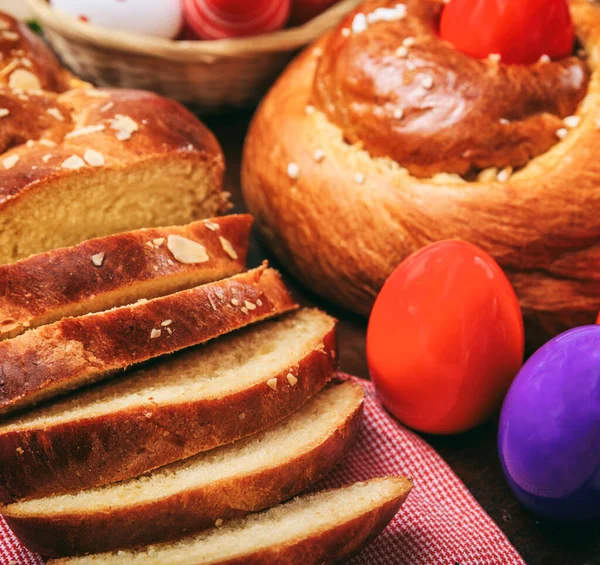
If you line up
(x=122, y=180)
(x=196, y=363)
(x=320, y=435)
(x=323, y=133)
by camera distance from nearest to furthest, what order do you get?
1. (x=320, y=435)
2. (x=196, y=363)
3. (x=122, y=180)
4. (x=323, y=133)

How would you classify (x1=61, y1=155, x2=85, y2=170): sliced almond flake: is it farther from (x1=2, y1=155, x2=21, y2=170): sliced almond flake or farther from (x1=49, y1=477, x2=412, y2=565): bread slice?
(x1=49, y1=477, x2=412, y2=565): bread slice

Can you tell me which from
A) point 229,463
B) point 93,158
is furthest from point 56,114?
point 229,463

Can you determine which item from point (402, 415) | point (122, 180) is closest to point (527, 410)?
point (402, 415)

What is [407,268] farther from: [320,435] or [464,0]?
[464,0]

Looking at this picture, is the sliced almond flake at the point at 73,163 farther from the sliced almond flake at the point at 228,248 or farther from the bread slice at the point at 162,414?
the bread slice at the point at 162,414

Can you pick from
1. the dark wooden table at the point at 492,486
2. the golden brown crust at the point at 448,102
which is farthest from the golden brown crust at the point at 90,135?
the dark wooden table at the point at 492,486

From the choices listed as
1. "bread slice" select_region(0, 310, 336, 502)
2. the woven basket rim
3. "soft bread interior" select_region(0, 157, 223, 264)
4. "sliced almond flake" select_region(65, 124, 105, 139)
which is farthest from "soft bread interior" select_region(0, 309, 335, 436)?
the woven basket rim

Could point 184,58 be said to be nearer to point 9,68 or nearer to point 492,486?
point 9,68

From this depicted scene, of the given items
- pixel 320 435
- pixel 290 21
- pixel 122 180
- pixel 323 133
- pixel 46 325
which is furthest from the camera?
pixel 290 21
